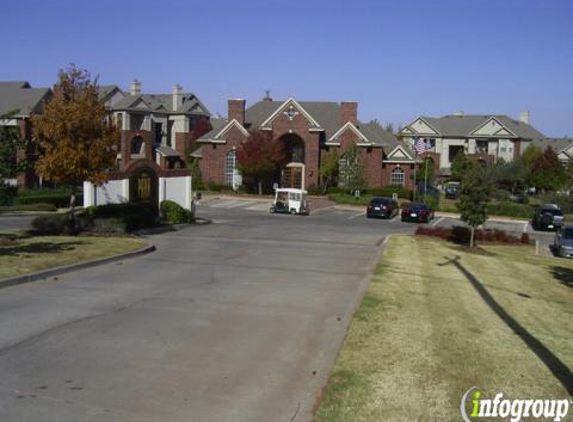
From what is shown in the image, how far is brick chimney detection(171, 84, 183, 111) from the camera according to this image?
3211 inches

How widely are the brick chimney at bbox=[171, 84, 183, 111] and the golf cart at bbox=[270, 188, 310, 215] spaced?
3872 cm

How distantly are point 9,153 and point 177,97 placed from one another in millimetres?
61909

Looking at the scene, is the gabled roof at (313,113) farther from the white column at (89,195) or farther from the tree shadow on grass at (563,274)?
the tree shadow on grass at (563,274)

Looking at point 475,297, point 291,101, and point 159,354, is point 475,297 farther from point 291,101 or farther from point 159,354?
point 291,101

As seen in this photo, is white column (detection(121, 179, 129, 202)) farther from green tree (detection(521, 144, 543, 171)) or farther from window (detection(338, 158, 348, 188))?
green tree (detection(521, 144, 543, 171))

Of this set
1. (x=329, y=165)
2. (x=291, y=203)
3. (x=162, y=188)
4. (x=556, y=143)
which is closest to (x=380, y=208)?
(x=291, y=203)

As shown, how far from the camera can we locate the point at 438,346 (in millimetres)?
9828

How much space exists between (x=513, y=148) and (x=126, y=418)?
3315 inches

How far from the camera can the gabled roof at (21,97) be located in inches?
2176

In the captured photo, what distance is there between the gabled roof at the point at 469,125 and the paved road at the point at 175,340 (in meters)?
73.7

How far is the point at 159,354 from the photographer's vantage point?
361 inches

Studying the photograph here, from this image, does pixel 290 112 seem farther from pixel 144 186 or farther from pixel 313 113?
pixel 144 186

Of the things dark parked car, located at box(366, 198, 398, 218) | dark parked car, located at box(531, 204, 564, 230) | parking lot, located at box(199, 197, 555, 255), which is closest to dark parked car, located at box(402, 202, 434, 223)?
parking lot, located at box(199, 197, 555, 255)

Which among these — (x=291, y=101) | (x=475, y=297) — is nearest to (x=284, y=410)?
(x=475, y=297)
